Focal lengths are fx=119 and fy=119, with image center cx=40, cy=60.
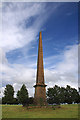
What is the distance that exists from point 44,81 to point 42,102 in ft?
19.7

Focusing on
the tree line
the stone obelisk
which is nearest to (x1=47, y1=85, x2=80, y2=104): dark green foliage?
the tree line

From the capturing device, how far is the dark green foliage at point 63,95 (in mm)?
37328

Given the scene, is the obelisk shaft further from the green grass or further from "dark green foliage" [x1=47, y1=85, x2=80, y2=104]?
the green grass

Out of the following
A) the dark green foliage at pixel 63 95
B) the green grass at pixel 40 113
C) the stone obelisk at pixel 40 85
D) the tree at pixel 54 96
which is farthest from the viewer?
the dark green foliage at pixel 63 95

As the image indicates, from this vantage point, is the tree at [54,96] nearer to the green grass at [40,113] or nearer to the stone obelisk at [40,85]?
the stone obelisk at [40,85]

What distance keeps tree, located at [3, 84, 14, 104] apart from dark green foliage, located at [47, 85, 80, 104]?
14.5m

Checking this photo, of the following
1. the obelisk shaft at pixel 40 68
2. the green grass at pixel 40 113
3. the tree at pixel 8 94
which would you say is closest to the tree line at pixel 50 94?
the tree at pixel 8 94

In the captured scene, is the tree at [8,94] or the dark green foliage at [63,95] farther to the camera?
the tree at [8,94]

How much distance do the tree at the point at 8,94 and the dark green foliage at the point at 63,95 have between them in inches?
572

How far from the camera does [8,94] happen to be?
4494 cm

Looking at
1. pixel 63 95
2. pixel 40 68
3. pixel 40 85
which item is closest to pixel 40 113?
pixel 40 85

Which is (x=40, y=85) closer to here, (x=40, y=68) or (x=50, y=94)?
(x=40, y=68)

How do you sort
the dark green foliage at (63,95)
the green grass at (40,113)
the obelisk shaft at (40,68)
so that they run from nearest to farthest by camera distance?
1. the green grass at (40,113)
2. the obelisk shaft at (40,68)
3. the dark green foliage at (63,95)

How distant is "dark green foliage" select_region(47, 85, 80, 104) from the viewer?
122 ft
